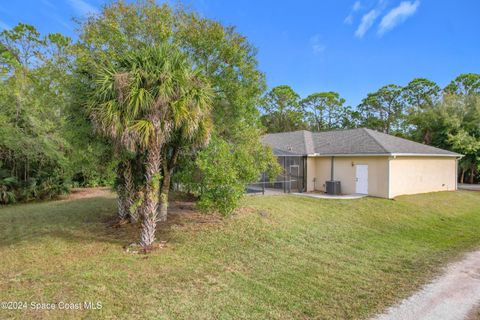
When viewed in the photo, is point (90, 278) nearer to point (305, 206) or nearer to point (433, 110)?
point (305, 206)

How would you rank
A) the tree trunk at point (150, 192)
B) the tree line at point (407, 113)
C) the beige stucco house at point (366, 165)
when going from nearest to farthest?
the tree trunk at point (150, 192) < the beige stucco house at point (366, 165) < the tree line at point (407, 113)

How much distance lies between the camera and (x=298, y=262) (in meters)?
6.52

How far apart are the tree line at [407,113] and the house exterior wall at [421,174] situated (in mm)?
4155

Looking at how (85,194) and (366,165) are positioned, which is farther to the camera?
(85,194)

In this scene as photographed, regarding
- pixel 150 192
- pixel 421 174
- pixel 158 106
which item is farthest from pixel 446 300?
pixel 421 174

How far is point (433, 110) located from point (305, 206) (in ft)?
70.6

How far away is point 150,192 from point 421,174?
17442 mm

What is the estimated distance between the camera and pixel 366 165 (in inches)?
627

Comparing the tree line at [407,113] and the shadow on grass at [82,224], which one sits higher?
the tree line at [407,113]

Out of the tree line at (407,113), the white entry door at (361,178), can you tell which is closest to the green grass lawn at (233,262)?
the white entry door at (361,178)

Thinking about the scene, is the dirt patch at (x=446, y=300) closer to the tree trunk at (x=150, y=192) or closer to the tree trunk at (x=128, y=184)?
the tree trunk at (x=150, y=192)

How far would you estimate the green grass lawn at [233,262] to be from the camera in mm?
4449

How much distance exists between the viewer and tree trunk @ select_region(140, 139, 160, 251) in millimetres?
6656

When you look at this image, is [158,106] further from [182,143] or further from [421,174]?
[421,174]
